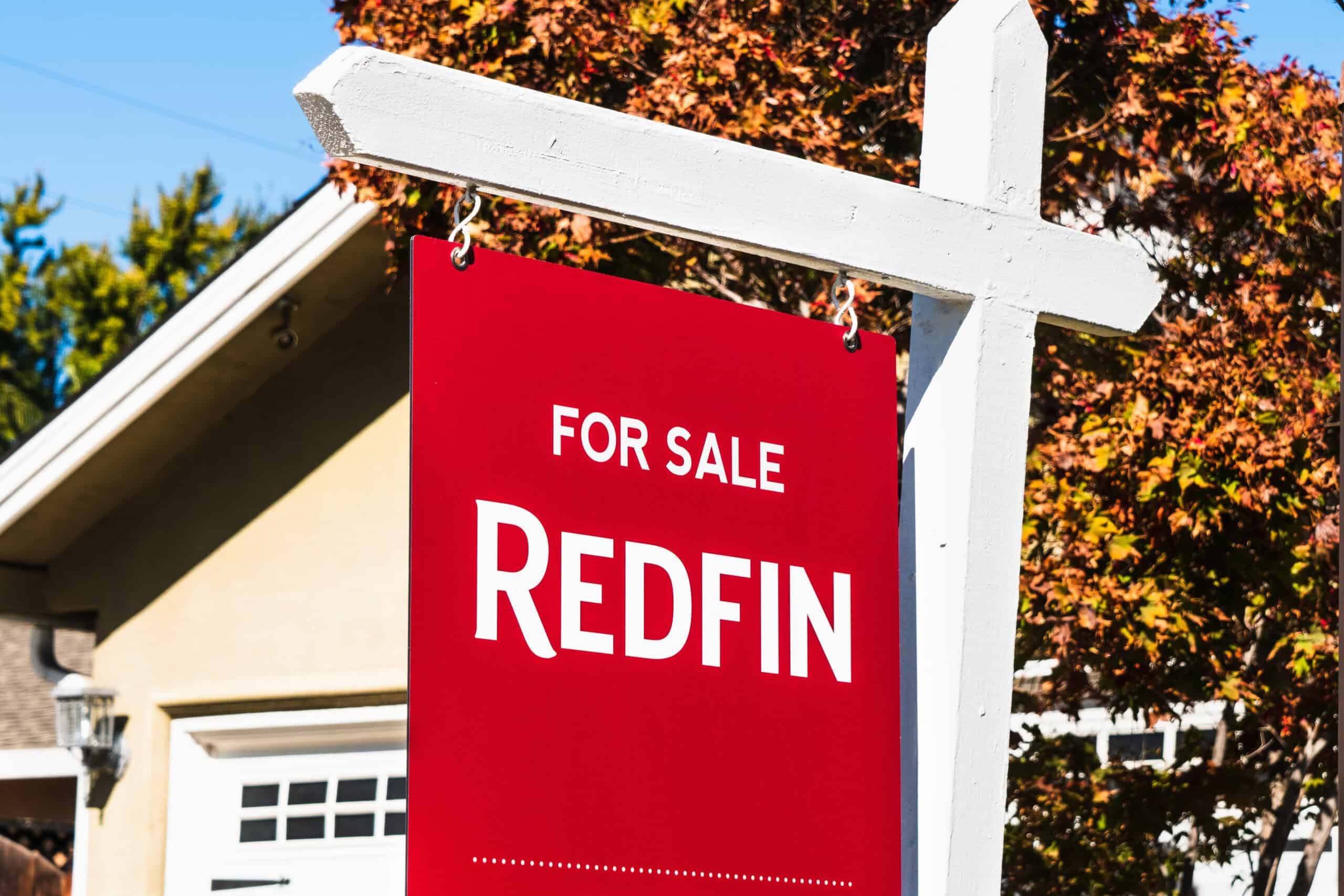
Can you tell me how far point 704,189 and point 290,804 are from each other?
281 inches

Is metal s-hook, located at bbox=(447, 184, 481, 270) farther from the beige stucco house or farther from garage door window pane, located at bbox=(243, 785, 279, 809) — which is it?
garage door window pane, located at bbox=(243, 785, 279, 809)

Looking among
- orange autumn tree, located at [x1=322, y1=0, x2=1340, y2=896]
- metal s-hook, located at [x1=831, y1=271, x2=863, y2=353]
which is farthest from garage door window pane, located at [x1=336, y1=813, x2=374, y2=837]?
metal s-hook, located at [x1=831, y1=271, x2=863, y2=353]

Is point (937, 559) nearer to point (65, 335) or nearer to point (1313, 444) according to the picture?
point (1313, 444)

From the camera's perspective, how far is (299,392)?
922cm

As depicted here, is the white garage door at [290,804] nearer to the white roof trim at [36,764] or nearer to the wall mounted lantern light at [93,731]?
the wall mounted lantern light at [93,731]

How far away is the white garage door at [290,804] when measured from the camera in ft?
28.4

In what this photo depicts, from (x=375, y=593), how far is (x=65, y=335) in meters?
29.9

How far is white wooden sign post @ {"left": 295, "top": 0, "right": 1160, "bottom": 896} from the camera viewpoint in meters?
2.41

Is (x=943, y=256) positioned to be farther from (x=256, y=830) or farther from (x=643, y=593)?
(x=256, y=830)

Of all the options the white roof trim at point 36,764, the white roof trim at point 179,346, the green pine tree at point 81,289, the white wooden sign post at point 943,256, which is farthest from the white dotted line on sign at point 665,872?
the green pine tree at point 81,289

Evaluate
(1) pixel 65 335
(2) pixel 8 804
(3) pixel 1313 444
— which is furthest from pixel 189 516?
(1) pixel 65 335

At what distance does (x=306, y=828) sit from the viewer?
349 inches

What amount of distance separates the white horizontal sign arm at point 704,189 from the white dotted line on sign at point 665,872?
0.96 m

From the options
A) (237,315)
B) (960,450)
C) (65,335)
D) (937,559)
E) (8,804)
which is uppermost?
(65,335)
